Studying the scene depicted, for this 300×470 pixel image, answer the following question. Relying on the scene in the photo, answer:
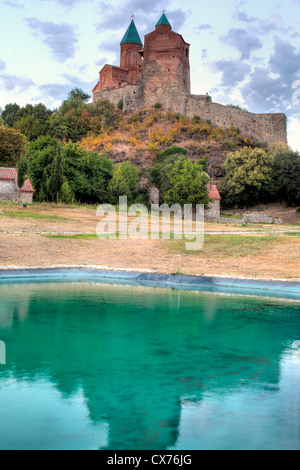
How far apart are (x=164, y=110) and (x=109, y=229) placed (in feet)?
137

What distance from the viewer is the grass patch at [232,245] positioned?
17922 millimetres

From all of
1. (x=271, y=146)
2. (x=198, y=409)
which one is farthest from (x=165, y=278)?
(x=271, y=146)

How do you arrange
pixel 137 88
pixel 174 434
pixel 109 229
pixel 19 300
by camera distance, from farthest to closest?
1. pixel 137 88
2. pixel 109 229
3. pixel 19 300
4. pixel 174 434

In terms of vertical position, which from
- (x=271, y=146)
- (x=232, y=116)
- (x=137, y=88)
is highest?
(x=137, y=88)

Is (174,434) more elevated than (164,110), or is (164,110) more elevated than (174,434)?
(164,110)

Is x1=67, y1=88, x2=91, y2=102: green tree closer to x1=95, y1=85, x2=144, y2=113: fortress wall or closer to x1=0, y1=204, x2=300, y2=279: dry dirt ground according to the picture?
x1=95, y1=85, x2=144, y2=113: fortress wall

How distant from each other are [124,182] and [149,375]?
38.8 meters

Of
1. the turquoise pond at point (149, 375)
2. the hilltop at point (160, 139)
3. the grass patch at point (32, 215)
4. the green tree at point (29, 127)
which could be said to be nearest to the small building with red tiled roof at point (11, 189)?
the grass patch at point (32, 215)

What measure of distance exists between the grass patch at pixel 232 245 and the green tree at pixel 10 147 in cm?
3193

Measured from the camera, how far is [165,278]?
44.9 ft

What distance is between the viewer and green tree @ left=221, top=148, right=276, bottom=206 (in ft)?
167

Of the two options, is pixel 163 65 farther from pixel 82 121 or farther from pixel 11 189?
pixel 11 189

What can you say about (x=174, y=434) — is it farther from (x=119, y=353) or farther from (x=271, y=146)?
(x=271, y=146)

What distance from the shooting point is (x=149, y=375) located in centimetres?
641
